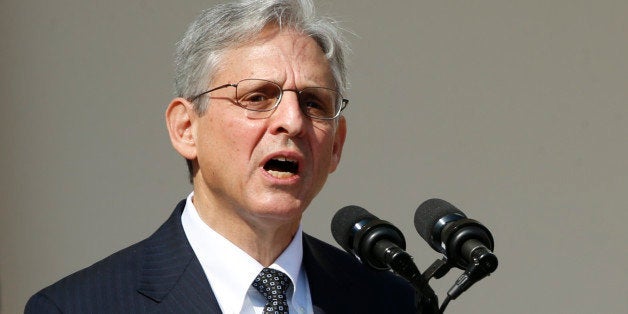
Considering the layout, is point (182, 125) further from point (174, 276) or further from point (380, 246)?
point (380, 246)

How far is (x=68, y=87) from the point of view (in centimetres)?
473

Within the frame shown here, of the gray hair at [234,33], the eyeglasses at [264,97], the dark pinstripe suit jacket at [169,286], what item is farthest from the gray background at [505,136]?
the eyeglasses at [264,97]

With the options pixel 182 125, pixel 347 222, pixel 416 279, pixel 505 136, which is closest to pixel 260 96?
pixel 182 125

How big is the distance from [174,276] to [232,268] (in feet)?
0.47

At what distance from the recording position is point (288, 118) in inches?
113

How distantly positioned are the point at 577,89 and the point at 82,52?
6.79 feet

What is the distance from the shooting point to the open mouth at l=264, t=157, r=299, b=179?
290cm

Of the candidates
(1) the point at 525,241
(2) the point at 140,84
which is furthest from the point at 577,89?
(2) the point at 140,84

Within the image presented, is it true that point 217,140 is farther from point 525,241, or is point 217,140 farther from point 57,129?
point 525,241

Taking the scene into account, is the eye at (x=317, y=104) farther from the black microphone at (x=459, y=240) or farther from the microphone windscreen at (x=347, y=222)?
the black microphone at (x=459, y=240)

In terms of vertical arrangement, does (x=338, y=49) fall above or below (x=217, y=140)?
above

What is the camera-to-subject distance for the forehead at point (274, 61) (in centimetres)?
294

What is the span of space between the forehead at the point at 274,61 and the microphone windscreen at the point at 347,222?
346 mm

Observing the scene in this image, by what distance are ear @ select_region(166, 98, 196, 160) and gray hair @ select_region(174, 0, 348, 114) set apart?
3cm
